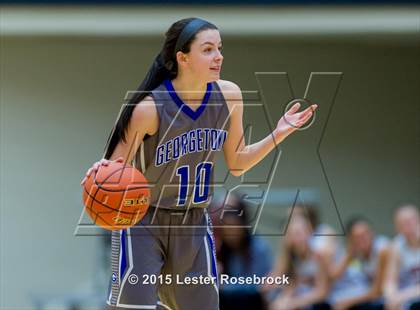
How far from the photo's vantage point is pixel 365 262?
22.0 feet

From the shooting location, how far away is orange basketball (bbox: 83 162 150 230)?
4.33m

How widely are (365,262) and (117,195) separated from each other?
280 centimetres

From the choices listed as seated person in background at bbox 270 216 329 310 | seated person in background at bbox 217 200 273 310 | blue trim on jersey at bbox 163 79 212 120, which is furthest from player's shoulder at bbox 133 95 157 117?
seated person in background at bbox 270 216 329 310

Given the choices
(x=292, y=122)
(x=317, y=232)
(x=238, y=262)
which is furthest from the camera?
(x=317, y=232)

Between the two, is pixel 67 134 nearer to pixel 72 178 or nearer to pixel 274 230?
pixel 72 178

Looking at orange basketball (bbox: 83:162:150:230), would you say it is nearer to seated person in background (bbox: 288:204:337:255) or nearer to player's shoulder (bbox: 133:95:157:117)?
player's shoulder (bbox: 133:95:157:117)

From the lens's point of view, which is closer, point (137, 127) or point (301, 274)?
point (137, 127)

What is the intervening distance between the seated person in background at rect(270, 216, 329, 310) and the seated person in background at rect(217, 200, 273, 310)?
0.13 metres

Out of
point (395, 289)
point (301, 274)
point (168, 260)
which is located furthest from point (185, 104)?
point (395, 289)

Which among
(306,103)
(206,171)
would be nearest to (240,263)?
(306,103)

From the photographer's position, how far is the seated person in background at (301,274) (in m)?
6.50

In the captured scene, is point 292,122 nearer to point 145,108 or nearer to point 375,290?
point 145,108

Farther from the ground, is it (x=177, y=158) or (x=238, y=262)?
(x=238, y=262)

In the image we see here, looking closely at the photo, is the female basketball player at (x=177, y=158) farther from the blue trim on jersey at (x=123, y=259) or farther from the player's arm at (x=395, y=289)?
the player's arm at (x=395, y=289)
